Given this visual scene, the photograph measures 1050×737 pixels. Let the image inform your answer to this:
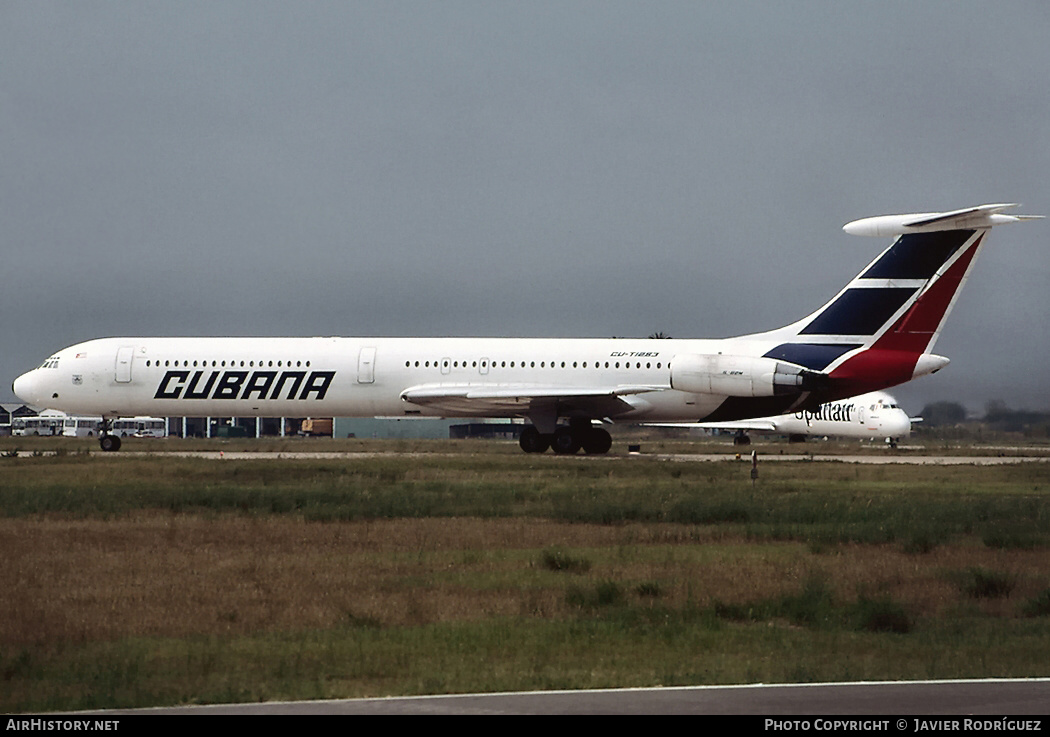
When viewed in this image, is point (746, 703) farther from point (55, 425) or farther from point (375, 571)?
point (55, 425)

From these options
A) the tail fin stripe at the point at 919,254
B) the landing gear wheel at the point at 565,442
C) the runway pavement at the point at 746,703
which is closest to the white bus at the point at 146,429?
the landing gear wheel at the point at 565,442

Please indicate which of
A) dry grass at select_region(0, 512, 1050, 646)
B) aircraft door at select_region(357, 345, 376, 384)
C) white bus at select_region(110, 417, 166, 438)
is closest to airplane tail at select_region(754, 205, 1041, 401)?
aircraft door at select_region(357, 345, 376, 384)

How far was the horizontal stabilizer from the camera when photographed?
1406 inches

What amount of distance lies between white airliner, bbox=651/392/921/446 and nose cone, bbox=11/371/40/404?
30088 millimetres

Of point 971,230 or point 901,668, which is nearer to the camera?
point 901,668

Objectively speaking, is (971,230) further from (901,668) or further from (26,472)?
(901,668)

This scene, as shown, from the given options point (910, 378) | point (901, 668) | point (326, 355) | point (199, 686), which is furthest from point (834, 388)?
point (199, 686)

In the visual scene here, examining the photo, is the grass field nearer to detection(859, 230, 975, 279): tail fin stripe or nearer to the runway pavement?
the runway pavement

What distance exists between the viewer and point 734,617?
44.8ft

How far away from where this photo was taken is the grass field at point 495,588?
35.2 ft

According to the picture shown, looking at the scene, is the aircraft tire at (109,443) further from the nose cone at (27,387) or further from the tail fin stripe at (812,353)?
the tail fin stripe at (812,353)

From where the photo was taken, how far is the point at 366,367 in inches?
1679

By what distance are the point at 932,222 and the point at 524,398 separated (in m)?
13.1

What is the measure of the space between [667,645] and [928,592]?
4.69m
